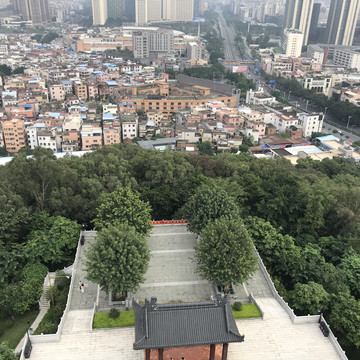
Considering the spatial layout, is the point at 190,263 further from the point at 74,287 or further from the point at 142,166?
the point at 142,166

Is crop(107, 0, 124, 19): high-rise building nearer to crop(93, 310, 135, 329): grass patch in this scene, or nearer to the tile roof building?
crop(93, 310, 135, 329): grass patch

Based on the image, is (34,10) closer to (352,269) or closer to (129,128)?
(129,128)

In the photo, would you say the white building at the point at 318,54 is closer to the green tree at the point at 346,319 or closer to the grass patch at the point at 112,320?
the green tree at the point at 346,319

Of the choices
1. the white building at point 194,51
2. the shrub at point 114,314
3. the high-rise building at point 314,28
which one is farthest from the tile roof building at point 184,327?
the high-rise building at point 314,28

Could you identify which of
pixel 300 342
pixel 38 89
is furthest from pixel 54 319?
pixel 38 89

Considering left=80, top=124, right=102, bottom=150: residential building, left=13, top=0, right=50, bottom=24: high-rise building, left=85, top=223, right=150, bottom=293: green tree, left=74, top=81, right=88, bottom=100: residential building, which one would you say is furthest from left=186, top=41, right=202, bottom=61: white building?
left=85, top=223, right=150, bottom=293: green tree
